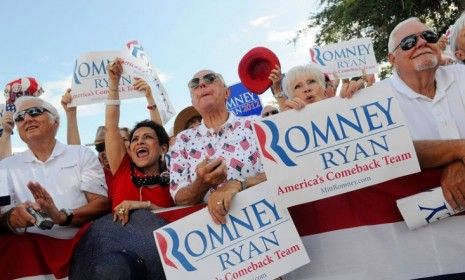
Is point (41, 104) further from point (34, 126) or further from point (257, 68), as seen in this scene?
point (257, 68)

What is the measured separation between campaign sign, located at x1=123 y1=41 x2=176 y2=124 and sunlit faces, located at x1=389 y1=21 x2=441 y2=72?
2.28 m

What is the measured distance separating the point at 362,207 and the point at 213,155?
38.6 inches

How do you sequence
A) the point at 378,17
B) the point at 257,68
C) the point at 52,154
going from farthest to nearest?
the point at 378,17 → the point at 257,68 → the point at 52,154

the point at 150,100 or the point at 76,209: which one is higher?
the point at 150,100

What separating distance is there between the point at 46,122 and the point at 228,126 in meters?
1.30

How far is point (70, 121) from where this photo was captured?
4480 millimetres

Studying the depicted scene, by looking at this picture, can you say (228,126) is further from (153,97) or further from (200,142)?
(153,97)

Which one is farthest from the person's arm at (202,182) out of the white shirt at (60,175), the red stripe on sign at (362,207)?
the white shirt at (60,175)

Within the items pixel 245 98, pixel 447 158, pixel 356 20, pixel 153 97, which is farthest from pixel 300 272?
pixel 356 20

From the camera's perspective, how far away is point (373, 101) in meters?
2.30

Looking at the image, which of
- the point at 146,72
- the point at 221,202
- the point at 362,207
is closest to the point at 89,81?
the point at 146,72

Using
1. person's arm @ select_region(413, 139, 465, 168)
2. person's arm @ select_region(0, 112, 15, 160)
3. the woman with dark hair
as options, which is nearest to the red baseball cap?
the woman with dark hair

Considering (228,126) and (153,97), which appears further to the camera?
(153,97)

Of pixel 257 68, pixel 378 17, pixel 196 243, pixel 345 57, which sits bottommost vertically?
pixel 196 243
